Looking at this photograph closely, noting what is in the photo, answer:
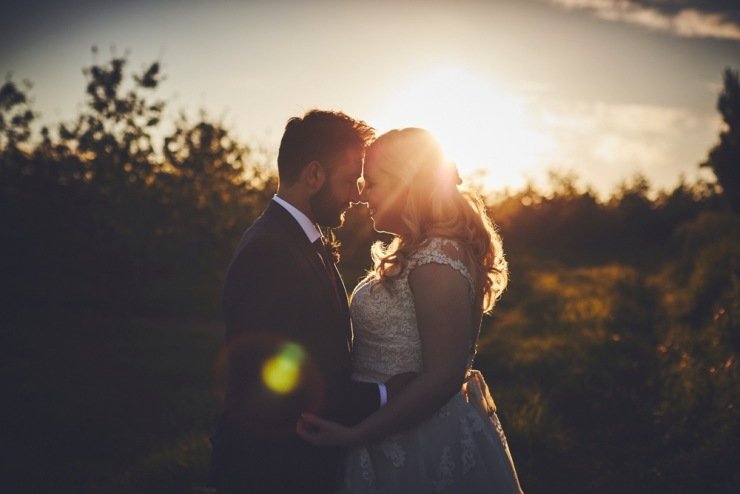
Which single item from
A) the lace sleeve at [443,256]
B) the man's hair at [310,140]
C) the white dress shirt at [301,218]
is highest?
the man's hair at [310,140]

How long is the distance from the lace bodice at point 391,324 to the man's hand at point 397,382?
3.0 inches

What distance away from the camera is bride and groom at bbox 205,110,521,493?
2.57 m

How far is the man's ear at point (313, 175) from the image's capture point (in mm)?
3146

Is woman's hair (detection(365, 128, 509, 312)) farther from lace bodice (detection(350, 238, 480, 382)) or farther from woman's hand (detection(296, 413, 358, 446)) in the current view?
woman's hand (detection(296, 413, 358, 446))

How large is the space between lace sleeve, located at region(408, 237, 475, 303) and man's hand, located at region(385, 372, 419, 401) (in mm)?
505

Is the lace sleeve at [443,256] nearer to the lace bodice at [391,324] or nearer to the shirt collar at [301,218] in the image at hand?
the lace bodice at [391,324]

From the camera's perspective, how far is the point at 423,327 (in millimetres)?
2783

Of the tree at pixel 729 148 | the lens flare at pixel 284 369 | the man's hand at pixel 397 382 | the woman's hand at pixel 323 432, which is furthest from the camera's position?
the tree at pixel 729 148

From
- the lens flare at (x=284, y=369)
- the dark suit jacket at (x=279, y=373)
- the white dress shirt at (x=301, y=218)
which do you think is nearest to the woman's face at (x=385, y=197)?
the white dress shirt at (x=301, y=218)

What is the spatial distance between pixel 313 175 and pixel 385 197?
1.35ft

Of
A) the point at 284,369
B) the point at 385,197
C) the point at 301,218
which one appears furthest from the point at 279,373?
the point at 385,197

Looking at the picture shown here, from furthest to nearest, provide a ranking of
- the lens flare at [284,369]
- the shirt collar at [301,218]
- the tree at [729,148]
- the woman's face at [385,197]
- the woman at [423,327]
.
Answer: the tree at [729,148], the woman's face at [385,197], the shirt collar at [301,218], the woman at [423,327], the lens flare at [284,369]

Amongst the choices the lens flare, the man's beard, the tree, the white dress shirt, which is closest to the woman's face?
the man's beard

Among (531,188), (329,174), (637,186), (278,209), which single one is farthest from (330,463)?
(637,186)
